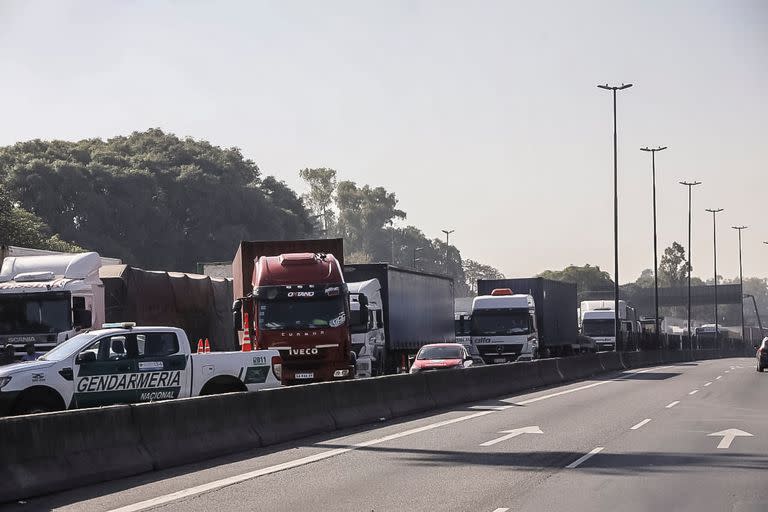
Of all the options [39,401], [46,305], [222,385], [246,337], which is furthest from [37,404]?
[246,337]

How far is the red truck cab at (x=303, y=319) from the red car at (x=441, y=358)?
6497 mm

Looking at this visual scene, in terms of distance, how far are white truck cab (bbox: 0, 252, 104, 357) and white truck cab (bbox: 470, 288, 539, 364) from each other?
2114cm

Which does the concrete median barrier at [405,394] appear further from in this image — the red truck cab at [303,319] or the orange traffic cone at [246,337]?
Result: the orange traffic cone at [246,337]

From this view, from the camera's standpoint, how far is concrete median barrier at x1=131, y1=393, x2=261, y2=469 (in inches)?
577

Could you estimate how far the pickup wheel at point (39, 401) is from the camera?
18297 mm

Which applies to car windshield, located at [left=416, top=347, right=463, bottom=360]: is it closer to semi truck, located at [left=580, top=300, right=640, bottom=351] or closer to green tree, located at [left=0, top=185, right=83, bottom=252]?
green tree, located at [left=0, top=185, right=83, bottom=252]

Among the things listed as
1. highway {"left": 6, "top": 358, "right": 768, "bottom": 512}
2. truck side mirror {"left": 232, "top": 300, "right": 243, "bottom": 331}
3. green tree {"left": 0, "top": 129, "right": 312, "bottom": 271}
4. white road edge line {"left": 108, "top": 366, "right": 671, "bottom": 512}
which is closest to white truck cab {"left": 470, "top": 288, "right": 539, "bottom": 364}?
truck side mirror {"left": 232, "top": 300, "right": 243, "bottom": 331}

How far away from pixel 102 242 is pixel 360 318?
5895 centimetres

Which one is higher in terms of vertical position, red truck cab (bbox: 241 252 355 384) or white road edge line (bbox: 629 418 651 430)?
red truck cab (bbox: 241 252 355 384)

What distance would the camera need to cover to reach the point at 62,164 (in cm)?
8712

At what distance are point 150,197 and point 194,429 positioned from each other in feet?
262

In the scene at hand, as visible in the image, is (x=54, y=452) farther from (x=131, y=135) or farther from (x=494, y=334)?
(x=131, y=135)

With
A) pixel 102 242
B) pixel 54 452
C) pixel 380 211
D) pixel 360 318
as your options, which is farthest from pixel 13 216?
pixel 380 211

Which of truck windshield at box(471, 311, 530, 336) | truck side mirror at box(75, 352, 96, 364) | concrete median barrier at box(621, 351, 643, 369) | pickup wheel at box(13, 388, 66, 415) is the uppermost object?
truck windshield at box(471, 311, 530, 336)
